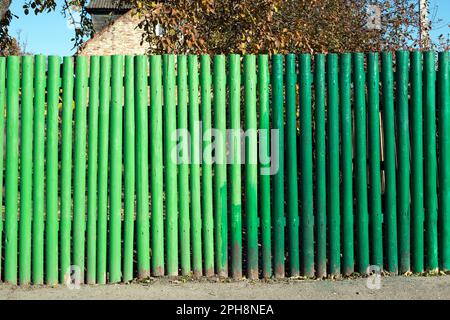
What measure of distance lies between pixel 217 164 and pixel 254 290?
3.62ft

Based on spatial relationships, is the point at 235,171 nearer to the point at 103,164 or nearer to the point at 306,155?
the point at 306,155

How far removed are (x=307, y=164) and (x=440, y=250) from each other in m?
1.42

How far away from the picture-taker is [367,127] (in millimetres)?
4879

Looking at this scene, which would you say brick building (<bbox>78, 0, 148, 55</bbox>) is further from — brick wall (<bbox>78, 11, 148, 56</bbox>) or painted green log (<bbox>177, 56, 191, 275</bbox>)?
painted green log (<bbox>177, 56, 191, 275</bbox>)

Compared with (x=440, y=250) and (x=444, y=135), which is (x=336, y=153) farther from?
(x=440, y=250)

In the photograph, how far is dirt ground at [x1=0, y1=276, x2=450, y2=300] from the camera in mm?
4398

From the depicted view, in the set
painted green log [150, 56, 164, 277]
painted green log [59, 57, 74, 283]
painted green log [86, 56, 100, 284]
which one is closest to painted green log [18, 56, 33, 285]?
painted green log [59, 57, 74, 283]

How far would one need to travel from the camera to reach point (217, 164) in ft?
15.8

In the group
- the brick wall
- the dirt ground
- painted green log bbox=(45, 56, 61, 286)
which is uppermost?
the brick wall

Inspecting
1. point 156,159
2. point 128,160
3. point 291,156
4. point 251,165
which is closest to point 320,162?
point 291,156

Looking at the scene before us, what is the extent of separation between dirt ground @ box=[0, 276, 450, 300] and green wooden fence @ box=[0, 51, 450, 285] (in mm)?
137

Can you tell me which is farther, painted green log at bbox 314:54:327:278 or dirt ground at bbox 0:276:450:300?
painted green log at bbox 314:54:327:278

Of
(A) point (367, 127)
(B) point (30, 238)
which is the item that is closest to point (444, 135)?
(A) point (367, 127)
